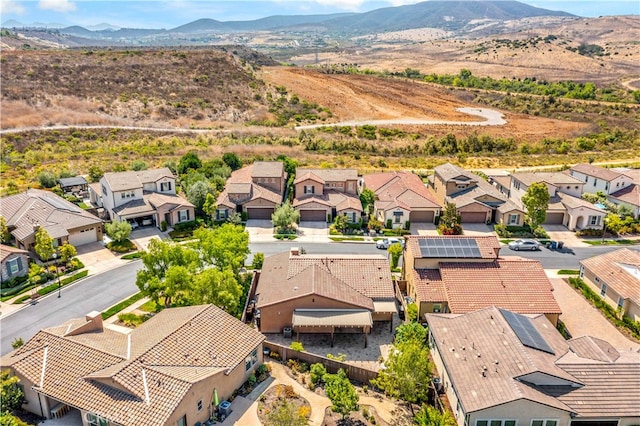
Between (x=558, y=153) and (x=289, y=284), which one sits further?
(x=558, y=153)

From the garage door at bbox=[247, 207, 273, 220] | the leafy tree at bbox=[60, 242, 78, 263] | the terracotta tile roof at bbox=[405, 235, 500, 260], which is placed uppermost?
the terracotta tile roof at bbox=[405, 235, 500, 260]

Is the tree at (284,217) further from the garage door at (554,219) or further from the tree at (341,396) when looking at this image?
the garage door at (554,219)

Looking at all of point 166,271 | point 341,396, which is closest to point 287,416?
point 341,396

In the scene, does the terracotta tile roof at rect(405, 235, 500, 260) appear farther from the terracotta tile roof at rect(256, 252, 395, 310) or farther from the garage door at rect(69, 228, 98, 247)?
the garage door at rect(69, 228, 98, 247)

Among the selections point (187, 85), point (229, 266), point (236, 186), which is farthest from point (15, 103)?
point (229, 266)

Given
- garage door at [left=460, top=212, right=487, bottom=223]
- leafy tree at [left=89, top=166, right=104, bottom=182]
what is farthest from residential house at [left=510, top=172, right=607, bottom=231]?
leafy tree at [left=89, top=166, right=104, bottom=182]

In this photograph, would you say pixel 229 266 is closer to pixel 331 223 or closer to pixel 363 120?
pixel 331 223
